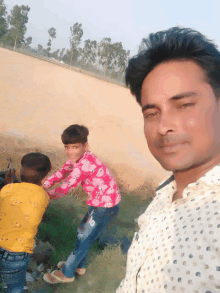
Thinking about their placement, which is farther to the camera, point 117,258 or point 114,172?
point 114,172

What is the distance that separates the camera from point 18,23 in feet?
124

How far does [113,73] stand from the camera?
45.6m

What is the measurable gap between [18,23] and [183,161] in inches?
1804

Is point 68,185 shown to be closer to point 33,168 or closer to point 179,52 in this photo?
point 33,168

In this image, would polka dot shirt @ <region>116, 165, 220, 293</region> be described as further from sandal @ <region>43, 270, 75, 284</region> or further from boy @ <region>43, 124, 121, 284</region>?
sandal @ <region>43, 270, 75, 284</region>

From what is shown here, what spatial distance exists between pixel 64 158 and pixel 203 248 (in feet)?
14.0

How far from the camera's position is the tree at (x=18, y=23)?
123ft

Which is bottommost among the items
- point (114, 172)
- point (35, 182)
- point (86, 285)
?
point (86, 285)

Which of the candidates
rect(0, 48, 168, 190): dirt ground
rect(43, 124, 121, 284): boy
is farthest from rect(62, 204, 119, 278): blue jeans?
rect(0, 48, 168, 190): dirt ground

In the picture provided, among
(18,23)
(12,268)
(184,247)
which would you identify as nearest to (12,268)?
(12,268)

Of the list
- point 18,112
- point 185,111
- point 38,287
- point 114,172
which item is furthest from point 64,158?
point 18,112

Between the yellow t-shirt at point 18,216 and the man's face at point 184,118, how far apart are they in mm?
1183

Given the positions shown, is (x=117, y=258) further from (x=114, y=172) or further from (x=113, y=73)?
(x=113, y=73)

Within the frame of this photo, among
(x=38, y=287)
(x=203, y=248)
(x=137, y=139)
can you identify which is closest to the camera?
(x=203, y=248)
